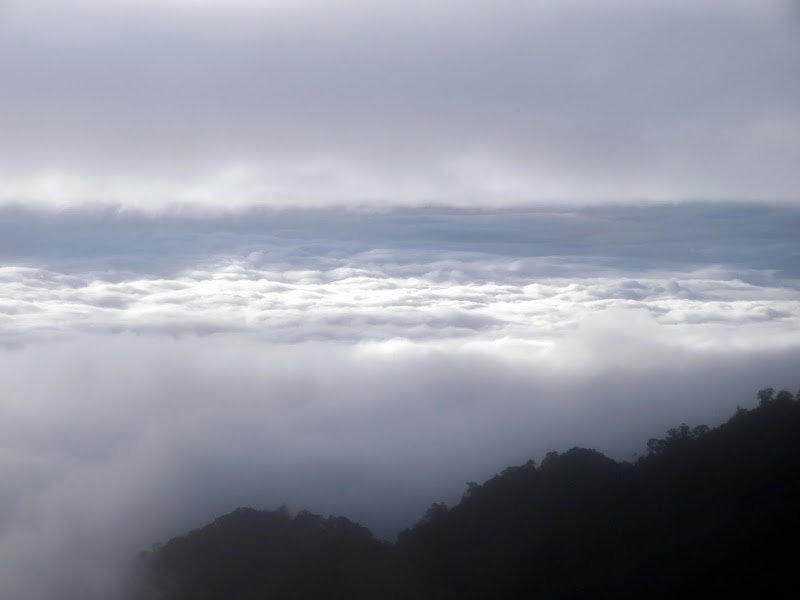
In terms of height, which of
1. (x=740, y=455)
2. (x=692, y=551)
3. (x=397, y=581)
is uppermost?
(x=740, y=455)

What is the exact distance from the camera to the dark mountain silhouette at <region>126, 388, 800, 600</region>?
1803 cm

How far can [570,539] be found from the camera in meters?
A: 19.5

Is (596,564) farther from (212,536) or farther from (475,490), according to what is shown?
(212,536)

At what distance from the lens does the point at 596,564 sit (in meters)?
18.9

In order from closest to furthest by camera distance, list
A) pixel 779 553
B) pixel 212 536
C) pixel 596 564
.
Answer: pixel 779 553, pixel 596 564, pixel 212 536

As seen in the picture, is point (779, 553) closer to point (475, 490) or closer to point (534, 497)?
point (534, 497)

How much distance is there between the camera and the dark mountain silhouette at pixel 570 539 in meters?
18.0

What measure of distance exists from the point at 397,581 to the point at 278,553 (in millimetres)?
3175

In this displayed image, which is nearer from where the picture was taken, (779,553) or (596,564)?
(779,553)

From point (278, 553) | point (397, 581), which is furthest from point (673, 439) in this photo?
point (278, 553)

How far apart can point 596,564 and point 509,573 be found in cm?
199

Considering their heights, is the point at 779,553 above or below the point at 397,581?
above

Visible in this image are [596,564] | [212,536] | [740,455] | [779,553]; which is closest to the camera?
[779,553]

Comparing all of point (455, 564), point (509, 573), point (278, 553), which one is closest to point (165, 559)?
point (278, 553)
